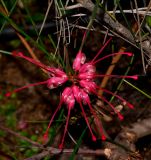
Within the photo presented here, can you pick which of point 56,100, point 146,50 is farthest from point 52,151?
point 56,100

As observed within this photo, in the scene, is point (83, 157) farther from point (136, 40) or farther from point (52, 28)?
point (136, 40)

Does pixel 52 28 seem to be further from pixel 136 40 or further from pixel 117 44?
pixel 136 40

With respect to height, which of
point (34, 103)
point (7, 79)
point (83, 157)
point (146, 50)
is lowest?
point (83, 157)

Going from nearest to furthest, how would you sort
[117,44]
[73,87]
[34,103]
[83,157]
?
[73,87], [117,44], [83,157], [34,103]

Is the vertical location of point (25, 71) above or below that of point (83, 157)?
above

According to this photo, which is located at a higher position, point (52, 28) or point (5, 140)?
point (52, 28)

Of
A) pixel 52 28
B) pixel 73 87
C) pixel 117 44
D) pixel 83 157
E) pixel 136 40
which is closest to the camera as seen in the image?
pixel 73 87

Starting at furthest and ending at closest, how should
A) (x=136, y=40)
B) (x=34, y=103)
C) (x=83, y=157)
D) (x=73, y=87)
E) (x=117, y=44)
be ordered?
(x=34, y=103) < (x=83, y=157) < (x=117, y=44) < (x=136, y=40) < (x=73, y=87)

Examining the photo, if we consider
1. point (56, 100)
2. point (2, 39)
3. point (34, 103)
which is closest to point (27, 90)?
point (34, 103)

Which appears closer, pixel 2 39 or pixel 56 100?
pixel 56 100
